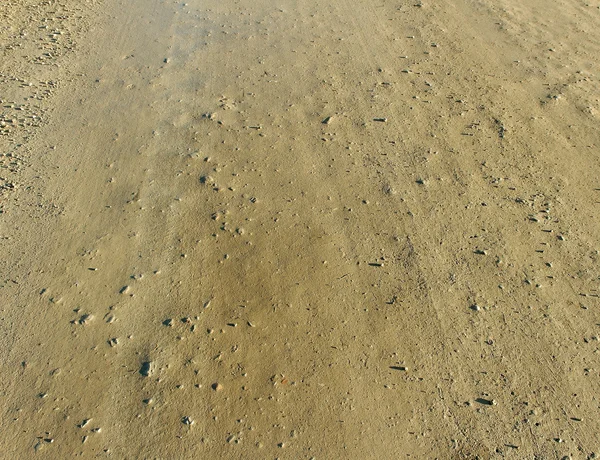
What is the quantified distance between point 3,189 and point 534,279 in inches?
156

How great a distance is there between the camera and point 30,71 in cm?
577

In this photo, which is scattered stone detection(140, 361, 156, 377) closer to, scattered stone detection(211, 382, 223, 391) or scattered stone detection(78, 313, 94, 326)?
scattered stone detection(211, 382, 223, 391)

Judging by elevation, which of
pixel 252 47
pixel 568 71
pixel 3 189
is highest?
pixel 568 71

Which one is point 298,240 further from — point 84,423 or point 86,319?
point 84,423

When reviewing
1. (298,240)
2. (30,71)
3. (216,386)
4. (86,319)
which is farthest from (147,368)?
(30,71)

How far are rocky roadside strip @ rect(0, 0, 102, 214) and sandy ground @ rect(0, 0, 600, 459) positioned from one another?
29mm

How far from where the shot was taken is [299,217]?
4352 mm

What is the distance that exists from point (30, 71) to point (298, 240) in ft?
11.5

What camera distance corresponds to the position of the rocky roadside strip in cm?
471

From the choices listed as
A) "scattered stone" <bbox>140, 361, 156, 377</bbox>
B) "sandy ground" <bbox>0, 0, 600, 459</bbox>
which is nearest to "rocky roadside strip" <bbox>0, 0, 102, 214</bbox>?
"sandy ground" <bbox>0, 0, 600, 459</bbox>

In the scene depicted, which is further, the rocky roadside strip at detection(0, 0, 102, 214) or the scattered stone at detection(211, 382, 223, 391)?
the rocky roadside strip at detection(0, 0, 102, 214)

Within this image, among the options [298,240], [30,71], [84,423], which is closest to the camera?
[84,423]

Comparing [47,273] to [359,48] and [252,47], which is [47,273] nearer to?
[252,47]

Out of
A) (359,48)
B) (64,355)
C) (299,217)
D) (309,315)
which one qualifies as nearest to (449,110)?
(359,48)
